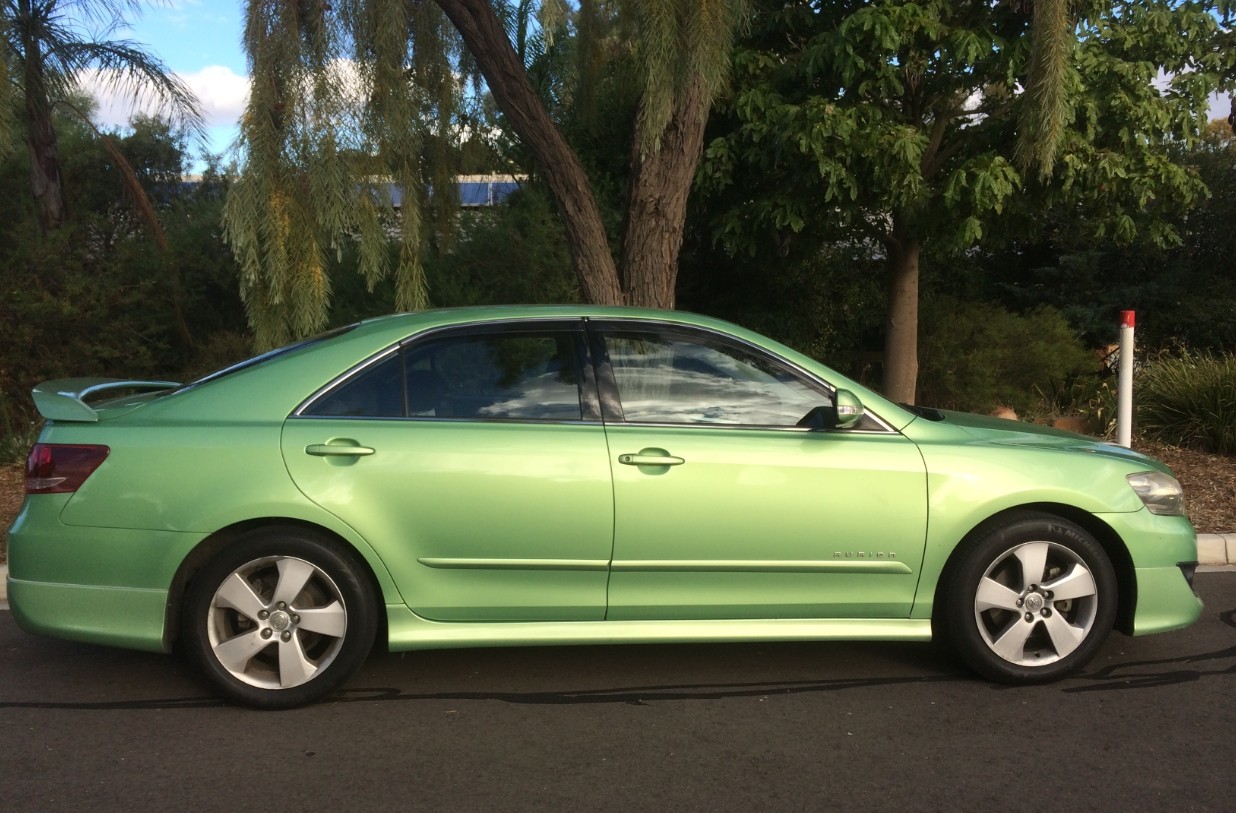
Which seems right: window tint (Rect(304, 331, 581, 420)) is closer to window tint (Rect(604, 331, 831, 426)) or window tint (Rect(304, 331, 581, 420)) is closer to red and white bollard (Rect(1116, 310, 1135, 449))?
window tint (Rect(604, 331, 831, 426))

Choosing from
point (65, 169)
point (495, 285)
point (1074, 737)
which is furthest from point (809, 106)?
point (65, 169)

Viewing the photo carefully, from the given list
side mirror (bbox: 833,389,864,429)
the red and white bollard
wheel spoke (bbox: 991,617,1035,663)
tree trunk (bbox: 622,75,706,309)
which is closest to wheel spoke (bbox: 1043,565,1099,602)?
wheel spoke (bbox: 991,617,1035,663)

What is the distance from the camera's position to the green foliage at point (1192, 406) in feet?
31.9

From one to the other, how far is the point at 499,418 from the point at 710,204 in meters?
6.79

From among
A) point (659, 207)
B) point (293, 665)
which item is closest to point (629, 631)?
point (293, 665)

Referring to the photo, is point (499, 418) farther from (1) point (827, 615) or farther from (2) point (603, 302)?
(2) point (603, 302)

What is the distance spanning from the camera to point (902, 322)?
11133 mm

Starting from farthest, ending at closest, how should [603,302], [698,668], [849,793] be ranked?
[603,302] → [698,668] → [849,793]

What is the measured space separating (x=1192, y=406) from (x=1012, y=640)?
22.0ft

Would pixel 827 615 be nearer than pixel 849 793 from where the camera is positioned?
No

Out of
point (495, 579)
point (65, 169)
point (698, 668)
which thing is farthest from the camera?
point (65, 169)

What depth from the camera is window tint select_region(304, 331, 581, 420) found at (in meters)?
4.30

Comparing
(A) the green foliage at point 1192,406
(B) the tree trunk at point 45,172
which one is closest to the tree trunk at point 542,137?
(B) the tree trunk at point 45,172

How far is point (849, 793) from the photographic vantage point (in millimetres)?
3516
